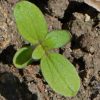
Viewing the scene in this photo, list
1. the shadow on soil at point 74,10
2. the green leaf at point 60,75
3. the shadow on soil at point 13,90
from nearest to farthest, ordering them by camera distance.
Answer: the green leaf at point 60,75
the shadow on soil at point 13,90
the shadow on soil at point 74,10

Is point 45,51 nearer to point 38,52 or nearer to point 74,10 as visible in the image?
point 38,52

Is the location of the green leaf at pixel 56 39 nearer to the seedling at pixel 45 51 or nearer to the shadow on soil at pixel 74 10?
the seedling at pixel 45 51

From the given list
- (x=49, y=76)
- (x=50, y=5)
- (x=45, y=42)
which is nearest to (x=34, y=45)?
(x=45, y=42)

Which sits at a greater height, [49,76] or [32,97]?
[49,76]

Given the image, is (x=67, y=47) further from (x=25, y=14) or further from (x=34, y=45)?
(x=25, y=14)

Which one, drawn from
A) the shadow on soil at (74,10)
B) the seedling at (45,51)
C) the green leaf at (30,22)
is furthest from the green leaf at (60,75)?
the shadow on soil at (74,10)

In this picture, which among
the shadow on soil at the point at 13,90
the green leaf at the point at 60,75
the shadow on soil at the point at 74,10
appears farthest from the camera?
the shadow on soil at the point at 74,10

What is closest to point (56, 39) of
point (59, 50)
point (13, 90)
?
point (59, 50)
